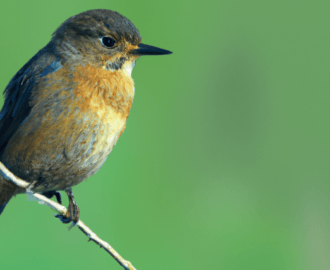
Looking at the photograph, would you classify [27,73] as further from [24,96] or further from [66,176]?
[66,176]

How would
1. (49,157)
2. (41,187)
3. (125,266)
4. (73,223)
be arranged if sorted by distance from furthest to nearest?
(73,223) < (41,187) < (49,157) < (125,266)

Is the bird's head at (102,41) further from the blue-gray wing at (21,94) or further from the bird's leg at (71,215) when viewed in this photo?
the bird's leg at (71,215)

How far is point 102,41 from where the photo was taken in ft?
8.53

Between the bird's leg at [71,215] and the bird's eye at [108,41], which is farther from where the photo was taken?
the bird's leg at [71,215]

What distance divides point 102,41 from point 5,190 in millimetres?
1162

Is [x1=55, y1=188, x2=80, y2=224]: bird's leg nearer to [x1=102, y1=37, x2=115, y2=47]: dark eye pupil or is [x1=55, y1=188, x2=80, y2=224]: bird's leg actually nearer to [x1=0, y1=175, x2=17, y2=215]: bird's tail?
[x1=0, y1=175, x2=17, y2=215]: bird's tail

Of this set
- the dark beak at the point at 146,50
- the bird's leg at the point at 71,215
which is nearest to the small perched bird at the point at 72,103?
the dark beak at the point at 146,50

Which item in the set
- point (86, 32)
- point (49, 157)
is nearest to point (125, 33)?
point (86, 32)

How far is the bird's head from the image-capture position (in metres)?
2.59

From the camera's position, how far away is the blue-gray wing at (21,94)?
2580 millimetres

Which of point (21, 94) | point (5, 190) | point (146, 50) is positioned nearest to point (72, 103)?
point (21, 94)

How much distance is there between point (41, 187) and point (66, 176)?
0.20m

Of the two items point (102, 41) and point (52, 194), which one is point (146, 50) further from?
point (52, 194)

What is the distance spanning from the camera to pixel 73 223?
9.22 ft
